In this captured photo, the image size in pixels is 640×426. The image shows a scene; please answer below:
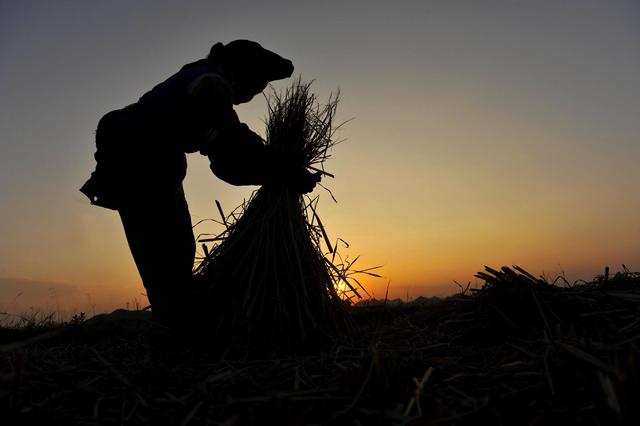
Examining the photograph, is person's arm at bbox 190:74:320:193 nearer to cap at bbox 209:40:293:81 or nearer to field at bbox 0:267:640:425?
cap at bbox 209:40:293:81

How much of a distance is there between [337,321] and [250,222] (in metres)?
0.85

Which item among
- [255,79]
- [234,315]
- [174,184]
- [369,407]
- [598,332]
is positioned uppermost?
[255,79]

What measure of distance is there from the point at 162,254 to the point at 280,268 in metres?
0.80

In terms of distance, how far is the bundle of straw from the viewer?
240cm

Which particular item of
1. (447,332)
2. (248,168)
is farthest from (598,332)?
(248,168)

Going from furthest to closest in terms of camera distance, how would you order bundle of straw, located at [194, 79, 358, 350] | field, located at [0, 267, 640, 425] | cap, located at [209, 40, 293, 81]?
cap, located at [209, 40, 293, 81] → bundle of straw, located at [194, 79, 358, 350] → field, located at [0, 267, 640, 425]

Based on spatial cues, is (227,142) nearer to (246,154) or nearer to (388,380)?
(246,154)

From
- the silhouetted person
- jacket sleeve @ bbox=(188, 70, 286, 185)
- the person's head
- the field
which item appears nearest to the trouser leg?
the silhouetted person

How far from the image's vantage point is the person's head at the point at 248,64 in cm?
304

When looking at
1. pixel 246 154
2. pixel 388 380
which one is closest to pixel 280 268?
pixel 246 154

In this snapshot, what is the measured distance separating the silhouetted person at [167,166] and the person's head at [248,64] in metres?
0.02

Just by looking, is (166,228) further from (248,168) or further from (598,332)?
(598,332)

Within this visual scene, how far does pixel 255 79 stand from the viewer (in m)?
3.12

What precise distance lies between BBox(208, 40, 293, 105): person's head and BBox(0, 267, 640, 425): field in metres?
1.84
